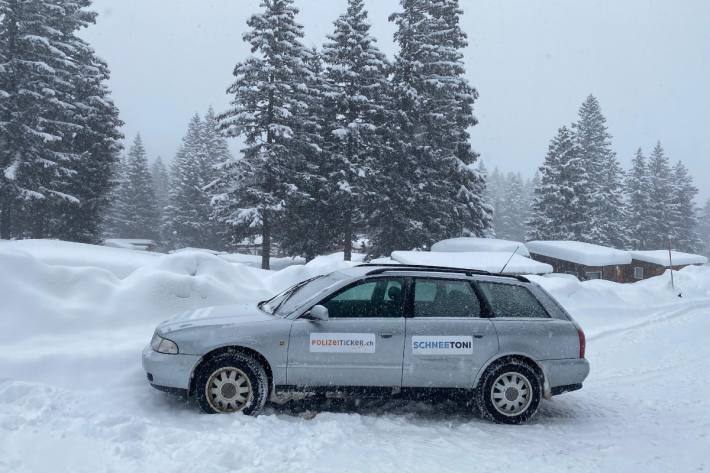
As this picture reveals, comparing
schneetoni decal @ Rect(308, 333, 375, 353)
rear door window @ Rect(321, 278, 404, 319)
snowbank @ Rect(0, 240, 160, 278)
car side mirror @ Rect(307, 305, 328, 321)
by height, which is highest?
snowbank @ Rect(0, 240, 160, 278)

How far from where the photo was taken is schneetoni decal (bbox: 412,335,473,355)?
6129mm

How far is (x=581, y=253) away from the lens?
31.1 m

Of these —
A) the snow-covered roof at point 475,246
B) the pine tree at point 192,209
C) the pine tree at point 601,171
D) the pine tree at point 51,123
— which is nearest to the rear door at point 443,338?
the snow-covered roof at point 475,246

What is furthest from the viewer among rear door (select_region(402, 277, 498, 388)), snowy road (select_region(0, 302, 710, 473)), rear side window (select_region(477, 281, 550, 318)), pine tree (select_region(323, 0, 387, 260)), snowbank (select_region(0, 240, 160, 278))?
pine tree (select_region(323, 0, 387, 260))

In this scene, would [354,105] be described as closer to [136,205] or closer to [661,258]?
[661,258]

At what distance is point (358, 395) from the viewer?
6.07 meters

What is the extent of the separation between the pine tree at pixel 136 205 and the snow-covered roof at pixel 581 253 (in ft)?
141

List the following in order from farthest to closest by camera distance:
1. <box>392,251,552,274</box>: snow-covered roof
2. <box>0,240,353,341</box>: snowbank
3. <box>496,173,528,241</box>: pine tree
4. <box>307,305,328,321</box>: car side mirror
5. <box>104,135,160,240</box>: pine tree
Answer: <box>496,173,528,241</box>: pine tree → <box>104,135,160,240</box>: pine tree → <box>392,251,552,274</box>: snow-covered roof → <box>0,240,353,341</box>: snowbank → <box>307,305,328,321</box>: car side mirror

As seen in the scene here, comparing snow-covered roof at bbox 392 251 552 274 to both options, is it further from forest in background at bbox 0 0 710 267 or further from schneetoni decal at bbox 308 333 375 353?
schneetoni decal at bbox 308 333 375 353

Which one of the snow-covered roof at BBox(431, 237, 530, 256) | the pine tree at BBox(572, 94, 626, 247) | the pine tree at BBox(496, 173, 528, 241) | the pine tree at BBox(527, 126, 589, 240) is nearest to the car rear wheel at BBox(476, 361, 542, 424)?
the snow-covered roof at BBox(431, 237, 530, 256)

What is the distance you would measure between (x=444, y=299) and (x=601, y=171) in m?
48.6

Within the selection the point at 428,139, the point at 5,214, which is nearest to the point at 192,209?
the point at 5,214

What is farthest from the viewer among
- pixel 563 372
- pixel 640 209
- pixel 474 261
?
pixel 640 209

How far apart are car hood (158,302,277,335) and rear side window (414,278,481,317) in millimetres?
1595
